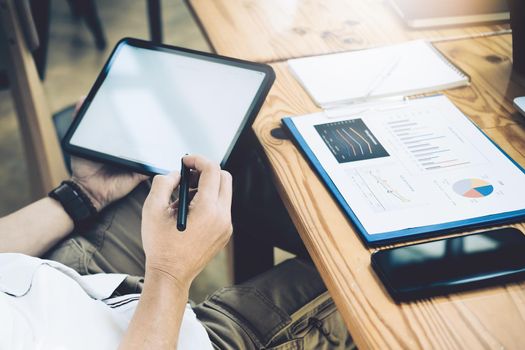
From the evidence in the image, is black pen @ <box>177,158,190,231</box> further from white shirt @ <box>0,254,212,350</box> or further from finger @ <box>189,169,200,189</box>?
white shirt @ <box>0,254,212,350</box>

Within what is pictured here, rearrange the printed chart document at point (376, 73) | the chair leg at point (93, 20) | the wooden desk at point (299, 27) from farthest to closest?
the chair leg at point (93, 20) → the wooden desk at point (299, 27) → the printed chart document at point (376, 73)

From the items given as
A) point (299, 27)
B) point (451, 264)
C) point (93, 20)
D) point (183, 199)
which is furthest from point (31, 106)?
point (93, 20)

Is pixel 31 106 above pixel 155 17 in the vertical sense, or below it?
below

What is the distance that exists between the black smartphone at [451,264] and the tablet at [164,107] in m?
0.31

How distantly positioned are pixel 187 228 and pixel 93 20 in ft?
6.12

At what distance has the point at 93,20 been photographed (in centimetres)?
228

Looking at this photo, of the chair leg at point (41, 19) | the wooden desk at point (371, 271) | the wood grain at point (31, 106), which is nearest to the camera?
the wooden desk at point (371, 271)

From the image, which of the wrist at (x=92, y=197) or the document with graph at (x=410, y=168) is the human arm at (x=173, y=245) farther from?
the wrist at (x=92, y=197)

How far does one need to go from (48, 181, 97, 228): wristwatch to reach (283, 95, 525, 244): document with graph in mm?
364

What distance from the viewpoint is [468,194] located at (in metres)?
0.69

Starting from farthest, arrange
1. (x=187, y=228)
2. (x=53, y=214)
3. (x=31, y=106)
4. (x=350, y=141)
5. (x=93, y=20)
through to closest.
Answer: (x=93, y=20) → (x=31, y=106) → (x=53, y=214) → (x=350, y=141) → (x=187, y=228)

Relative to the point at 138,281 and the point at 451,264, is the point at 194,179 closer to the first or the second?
the point at 138,281

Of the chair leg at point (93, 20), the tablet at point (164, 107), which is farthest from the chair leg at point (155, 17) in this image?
the tablet at point (164, 107)

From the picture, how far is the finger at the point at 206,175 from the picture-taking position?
0.69 meters
